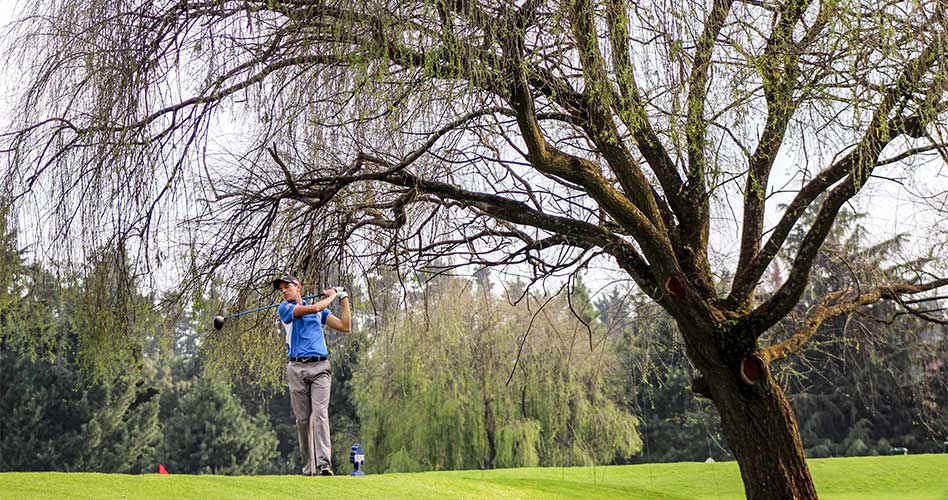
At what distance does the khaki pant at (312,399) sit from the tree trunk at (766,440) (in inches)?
100

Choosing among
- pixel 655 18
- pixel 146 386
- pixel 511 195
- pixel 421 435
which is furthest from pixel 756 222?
pixel 146 386

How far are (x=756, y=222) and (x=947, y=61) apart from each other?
2.27 metres

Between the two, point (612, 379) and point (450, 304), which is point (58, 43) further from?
point (612, 379)

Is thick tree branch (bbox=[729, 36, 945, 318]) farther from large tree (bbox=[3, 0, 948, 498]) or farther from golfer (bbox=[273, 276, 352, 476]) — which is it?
golfer (bbox=[273, 276, 352, 476])

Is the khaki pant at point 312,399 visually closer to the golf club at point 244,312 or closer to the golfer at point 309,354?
the golfer at point 309,354

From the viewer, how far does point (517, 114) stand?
526 cm

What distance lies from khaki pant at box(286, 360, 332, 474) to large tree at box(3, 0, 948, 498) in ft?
3.25

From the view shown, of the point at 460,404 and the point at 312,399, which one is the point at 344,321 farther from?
the point at 460,404

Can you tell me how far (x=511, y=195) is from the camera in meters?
7.27

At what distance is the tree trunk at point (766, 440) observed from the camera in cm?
611

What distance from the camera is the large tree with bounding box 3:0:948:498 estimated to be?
4508 mm

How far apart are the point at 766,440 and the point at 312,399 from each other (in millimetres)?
2924

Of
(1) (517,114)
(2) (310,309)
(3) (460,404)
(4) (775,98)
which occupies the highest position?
(1) (517,114)

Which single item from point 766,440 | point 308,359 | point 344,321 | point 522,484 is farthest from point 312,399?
point 522,484
